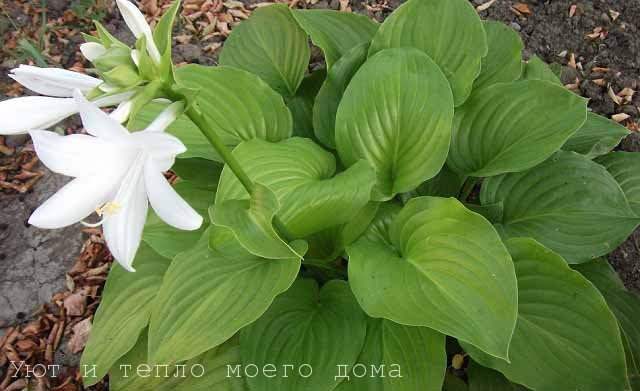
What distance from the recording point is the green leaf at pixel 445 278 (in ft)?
4.99

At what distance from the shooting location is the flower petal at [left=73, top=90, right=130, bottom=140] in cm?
106

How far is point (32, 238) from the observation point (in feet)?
9.62

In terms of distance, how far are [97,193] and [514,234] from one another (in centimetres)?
152

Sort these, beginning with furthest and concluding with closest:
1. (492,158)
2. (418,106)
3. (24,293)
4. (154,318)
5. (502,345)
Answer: (24,293) < (492,158) < (418,106) < (154,318) < (502,345)

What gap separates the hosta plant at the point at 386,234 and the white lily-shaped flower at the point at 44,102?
0.02 metres

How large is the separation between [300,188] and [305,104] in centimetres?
85

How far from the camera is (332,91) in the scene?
91.0 inches

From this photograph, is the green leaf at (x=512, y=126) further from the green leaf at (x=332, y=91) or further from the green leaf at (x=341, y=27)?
the green leaf at (x=341, y=27)

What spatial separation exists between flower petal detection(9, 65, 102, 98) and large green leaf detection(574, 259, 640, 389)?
184 cm

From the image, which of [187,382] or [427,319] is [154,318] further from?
[427,319]

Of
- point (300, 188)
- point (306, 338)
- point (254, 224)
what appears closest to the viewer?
point (254, 224)

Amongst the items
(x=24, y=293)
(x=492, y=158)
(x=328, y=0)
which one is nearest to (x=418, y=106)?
(x=492, y=158)

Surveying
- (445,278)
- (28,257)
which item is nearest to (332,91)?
(445,278)

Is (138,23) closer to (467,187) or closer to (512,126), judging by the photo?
(512,126)
